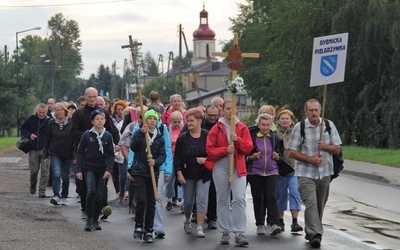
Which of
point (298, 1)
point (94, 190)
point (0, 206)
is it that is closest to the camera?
point (94, 190)

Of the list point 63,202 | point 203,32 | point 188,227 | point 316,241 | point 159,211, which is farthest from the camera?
point 203,32

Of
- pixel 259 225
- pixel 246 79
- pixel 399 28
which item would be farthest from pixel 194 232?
pixel 246 79

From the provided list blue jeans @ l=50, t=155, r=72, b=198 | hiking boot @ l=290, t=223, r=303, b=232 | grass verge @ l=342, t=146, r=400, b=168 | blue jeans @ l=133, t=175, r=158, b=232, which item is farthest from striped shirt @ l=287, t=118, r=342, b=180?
grass verge @ l=342, t=146, r=400, b=168

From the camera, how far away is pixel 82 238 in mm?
12406

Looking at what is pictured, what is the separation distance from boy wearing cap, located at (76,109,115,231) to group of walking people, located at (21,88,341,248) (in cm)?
1

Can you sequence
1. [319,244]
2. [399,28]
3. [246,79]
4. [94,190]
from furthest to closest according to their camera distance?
[246,79], [399,28], [94,190], [319,244]

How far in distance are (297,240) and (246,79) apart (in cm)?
6396

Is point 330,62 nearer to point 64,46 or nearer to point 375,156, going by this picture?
point 375,156

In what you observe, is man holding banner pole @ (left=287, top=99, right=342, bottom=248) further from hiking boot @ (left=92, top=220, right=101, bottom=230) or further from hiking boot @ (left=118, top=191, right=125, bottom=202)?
hiking boot @ (left=118, top=191, right=125, bottom=202)

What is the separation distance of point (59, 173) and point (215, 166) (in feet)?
18.7

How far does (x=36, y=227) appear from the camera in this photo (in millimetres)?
13352

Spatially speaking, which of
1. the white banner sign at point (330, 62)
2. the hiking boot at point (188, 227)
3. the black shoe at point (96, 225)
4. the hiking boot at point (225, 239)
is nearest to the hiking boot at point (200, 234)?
the hiking boot at point (188, 227)

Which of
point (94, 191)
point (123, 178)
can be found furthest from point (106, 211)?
point (123, 178)

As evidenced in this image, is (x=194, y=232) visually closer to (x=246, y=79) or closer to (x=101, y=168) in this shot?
(x=101, y=168)
